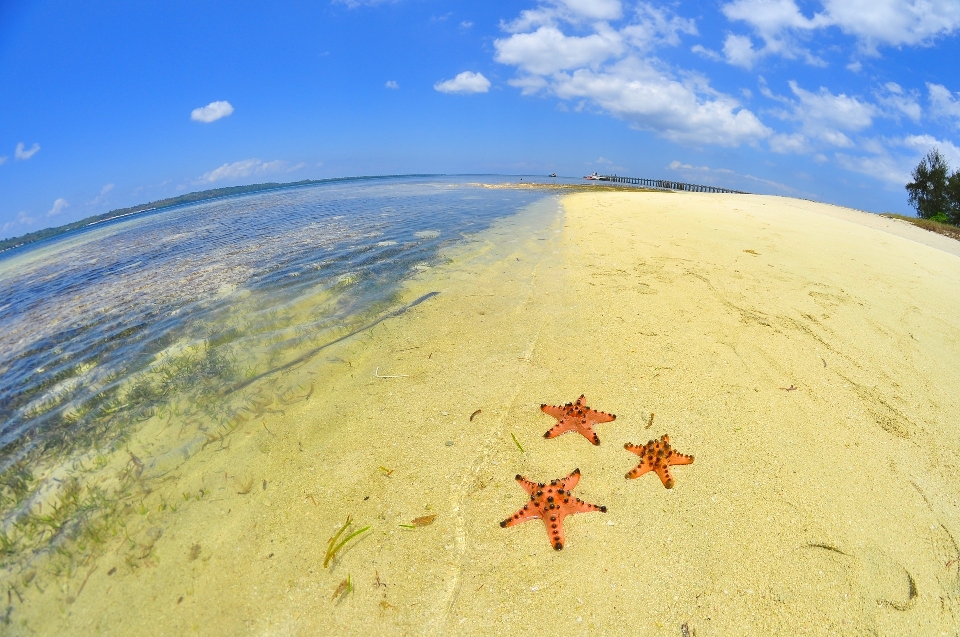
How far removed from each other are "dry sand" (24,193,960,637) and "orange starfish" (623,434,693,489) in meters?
0.10

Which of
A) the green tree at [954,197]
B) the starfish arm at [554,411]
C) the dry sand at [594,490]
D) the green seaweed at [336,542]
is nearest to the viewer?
the dry sand at [594,490]

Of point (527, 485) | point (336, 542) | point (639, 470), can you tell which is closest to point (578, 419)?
point (639, 470)

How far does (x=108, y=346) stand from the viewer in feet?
22.3

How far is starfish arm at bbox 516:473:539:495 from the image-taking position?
329 centimetres

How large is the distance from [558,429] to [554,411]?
0.31 meters

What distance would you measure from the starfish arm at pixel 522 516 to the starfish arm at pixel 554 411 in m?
1.29

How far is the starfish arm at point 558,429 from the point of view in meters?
3.98

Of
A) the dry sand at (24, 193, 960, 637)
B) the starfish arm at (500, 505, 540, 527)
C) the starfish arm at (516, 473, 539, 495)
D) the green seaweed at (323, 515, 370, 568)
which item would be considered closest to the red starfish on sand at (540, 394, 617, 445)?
the dry sand at (24, 193, 960, 637)

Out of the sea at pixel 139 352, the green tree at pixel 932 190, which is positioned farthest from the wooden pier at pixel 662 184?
the sea at pixel 139 352

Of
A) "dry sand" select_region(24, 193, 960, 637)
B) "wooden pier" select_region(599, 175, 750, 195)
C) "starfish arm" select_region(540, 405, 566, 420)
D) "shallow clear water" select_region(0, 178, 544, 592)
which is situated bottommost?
"dry sand" select_region(24, 193, 960, 637)

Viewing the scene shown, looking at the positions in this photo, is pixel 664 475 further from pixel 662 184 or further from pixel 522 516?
pixel 662 184

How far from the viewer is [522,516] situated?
3.06 metres

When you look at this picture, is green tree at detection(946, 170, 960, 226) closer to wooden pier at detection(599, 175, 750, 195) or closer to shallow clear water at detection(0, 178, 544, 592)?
wooden pier at detection(599, 175, 750, 195)

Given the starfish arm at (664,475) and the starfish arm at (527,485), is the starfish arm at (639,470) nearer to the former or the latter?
the starfish arm at (664,475)
